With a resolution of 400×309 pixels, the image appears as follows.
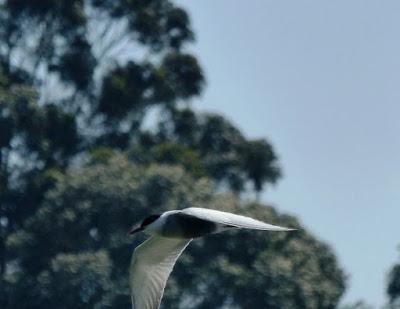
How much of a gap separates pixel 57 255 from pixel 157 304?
2502cm

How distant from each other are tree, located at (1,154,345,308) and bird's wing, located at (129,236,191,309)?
20.6 metres

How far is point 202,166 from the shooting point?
48.6m

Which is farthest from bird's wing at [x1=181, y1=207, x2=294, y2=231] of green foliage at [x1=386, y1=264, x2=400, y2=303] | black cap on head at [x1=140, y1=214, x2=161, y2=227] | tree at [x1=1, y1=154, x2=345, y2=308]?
green foliage at [x1=386, y1=264, x2=400, y2=303]

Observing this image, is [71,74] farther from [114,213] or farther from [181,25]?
[114,213]

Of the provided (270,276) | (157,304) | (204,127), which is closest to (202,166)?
(204,127)

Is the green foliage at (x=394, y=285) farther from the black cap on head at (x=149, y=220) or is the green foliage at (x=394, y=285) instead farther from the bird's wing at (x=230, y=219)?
the bird's wing at (x=230, y=219)

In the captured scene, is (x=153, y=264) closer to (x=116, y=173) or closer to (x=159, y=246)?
(x=159, y=246)

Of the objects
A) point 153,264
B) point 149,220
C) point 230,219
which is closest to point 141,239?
point 153,264

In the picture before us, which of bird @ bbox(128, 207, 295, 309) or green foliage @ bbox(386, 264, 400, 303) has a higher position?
green foliage @ bbox(386, 264, 400, 303)

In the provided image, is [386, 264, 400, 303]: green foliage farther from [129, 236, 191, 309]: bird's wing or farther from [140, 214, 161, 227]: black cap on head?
[140, 214, 161, 227]: black cap on head

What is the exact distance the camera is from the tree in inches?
1697

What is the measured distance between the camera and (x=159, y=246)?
20.9 metres

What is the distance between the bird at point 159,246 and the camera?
20.4 metres

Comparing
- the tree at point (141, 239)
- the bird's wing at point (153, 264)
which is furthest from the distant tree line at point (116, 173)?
the bird's wing at point (153, 264)
